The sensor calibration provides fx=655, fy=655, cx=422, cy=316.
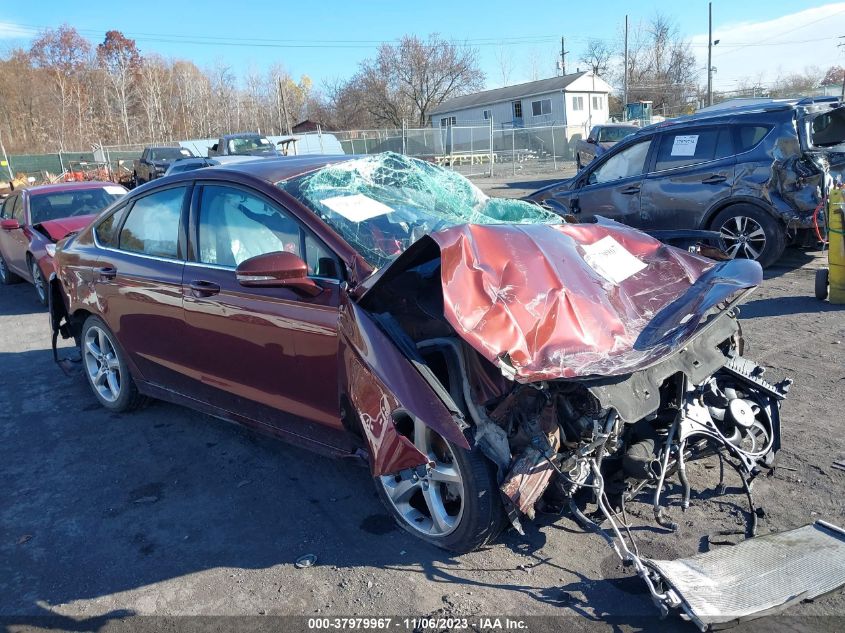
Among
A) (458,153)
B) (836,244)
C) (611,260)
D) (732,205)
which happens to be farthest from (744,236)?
(458,153)

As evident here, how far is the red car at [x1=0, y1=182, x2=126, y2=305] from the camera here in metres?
8.80

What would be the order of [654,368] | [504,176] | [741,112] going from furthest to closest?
[504,176] < [741,112] < [654,368]

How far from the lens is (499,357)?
101 inches

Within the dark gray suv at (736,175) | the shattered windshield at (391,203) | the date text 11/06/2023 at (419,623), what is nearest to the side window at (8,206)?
the dark gray suv at (736,175)

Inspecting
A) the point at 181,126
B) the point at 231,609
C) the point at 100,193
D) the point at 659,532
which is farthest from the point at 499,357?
the point at 181,126

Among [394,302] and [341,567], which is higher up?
[394,302]

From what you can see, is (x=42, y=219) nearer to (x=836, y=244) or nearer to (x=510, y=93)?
(x=836, y=244)

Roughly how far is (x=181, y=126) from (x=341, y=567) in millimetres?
71381

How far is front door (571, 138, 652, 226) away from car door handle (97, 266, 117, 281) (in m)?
5.86

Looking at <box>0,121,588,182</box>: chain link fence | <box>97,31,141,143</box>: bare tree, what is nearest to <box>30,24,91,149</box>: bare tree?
<box>97,31,141,143</box>: bare tree

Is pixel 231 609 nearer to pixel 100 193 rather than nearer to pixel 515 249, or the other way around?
pixel 515 249

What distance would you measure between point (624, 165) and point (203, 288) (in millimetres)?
6564

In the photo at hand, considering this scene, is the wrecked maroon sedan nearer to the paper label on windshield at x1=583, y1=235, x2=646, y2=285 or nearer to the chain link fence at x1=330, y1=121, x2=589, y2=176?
the paper label on windshield at x1=583, y1=235, x2=646, y2=285

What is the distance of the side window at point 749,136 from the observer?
7648 millimetres
